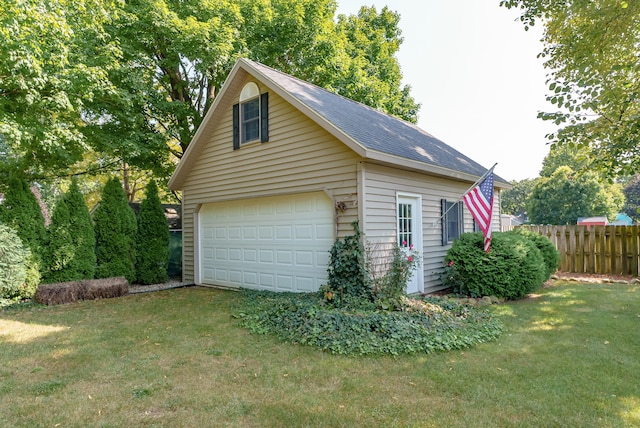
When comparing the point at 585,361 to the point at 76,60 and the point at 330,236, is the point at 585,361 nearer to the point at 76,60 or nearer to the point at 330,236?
the point at 330,236

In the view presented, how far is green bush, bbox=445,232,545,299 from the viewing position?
7.17 m

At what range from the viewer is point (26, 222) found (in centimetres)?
789

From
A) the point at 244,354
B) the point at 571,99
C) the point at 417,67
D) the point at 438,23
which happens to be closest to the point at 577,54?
the point at 571,99

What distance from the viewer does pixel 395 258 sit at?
624 centimetres

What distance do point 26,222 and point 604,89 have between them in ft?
37.7

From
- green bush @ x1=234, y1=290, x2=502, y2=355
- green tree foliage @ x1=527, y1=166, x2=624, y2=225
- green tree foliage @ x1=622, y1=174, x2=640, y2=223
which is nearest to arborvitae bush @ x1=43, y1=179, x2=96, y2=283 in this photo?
green bush @ x1=234, y1=290, x2=502, y2=355

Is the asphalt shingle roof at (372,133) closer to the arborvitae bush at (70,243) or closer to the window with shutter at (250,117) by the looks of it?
the window with shutter at (250,117)

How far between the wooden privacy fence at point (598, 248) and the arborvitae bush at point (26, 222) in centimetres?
1389

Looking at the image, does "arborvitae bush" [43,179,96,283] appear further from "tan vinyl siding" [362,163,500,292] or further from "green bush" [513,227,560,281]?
"green bush" [513,227,560,281]

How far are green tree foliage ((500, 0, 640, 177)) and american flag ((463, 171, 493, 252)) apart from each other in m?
1.37

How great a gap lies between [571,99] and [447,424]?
6064 millimetres

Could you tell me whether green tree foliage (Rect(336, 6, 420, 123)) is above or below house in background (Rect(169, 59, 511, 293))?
above

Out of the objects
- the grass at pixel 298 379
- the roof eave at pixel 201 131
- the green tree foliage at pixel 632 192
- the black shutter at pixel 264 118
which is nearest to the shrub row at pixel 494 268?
the grass at pixel 298 379

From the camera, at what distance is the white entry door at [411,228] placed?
7438 millimetres
